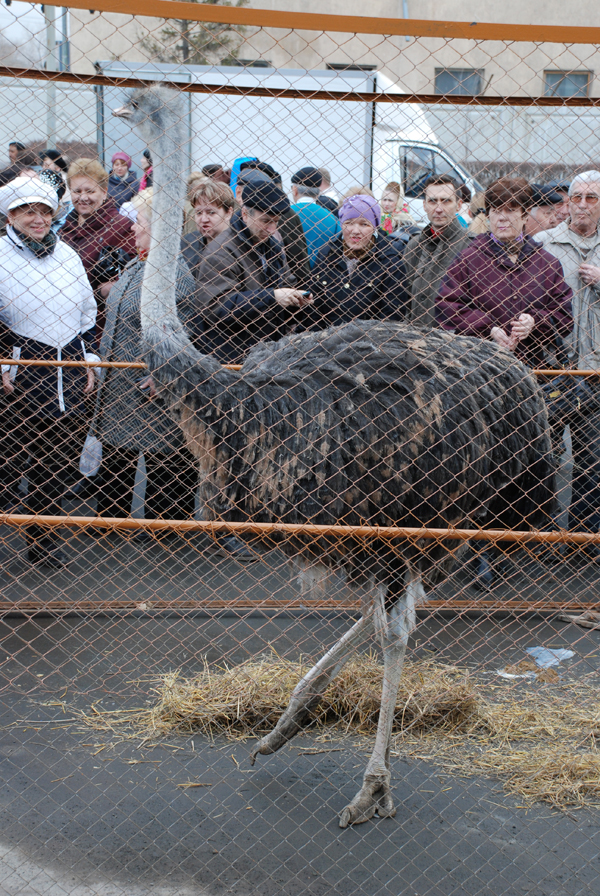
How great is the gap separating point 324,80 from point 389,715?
896 cm

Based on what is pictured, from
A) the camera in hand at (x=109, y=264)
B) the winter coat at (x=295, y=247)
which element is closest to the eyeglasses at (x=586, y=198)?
the winter coat at (x=295, y=247)

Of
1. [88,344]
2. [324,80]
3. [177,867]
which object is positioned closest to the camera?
[177,867]

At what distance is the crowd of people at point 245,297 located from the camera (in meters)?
4.43

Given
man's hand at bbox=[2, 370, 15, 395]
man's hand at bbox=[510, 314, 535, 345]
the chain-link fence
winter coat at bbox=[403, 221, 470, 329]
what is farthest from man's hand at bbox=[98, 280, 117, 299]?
man's hand at bbox=[510, 314, 535, 345]

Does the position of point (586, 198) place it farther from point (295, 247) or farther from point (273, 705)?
point (273, 705)

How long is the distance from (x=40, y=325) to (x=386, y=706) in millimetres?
2845

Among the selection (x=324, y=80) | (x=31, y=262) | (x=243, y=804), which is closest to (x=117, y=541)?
(x=31, y=262)

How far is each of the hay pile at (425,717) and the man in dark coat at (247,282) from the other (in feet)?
5.66

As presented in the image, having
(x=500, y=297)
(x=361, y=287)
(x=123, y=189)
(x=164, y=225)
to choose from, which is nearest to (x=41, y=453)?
(x=361, y=287)

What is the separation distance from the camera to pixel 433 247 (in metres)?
4.82

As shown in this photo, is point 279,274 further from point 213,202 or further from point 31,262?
point 31,262

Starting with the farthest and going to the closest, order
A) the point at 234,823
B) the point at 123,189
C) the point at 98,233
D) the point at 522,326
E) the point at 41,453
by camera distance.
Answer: the point at 123,189
the point at 98,233
the point at 41,453
the point at 522,326
the point at 234,823

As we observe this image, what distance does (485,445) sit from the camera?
10.2 ft

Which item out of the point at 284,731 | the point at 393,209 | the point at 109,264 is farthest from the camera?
the point at 393,209
